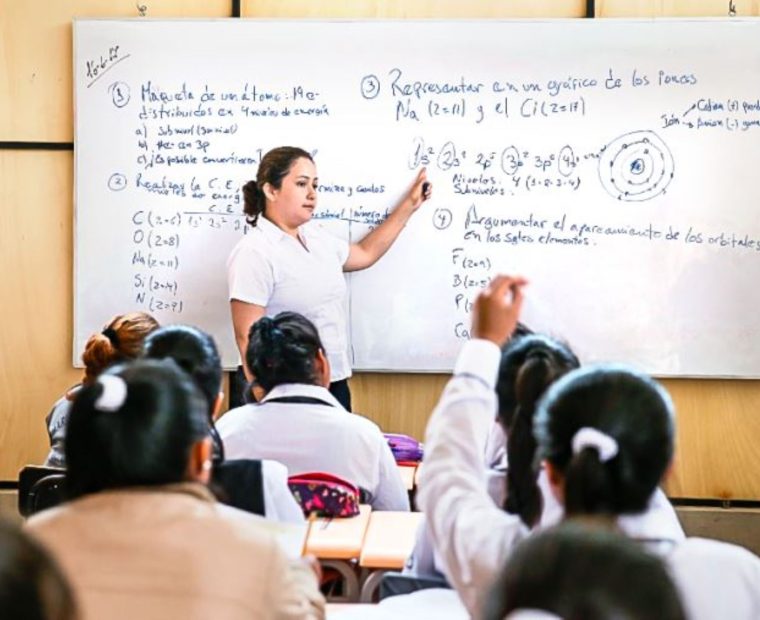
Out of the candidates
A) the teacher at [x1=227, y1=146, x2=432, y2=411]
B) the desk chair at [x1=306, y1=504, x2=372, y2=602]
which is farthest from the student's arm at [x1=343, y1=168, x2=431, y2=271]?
the desk chair at [x1=306, y1=504, x2=372, y2=602]

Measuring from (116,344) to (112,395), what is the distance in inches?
67.4

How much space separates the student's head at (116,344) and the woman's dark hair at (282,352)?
12.5 inches

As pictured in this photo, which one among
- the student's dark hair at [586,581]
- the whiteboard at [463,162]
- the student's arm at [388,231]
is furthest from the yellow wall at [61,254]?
the student's dark hair at [586,581]

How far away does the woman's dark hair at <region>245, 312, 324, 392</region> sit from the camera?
3.31m

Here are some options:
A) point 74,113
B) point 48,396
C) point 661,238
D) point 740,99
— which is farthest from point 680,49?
point 48,396

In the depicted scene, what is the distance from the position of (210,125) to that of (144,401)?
3308 millimetres

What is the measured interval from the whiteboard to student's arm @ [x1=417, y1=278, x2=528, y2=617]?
3.03 m

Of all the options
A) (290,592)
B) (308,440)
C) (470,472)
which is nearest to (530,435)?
(470,472)

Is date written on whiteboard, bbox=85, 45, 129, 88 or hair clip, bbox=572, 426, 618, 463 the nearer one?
hair clip, bbox=572, 426, 618, 463

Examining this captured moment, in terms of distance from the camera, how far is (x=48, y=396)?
201 inches

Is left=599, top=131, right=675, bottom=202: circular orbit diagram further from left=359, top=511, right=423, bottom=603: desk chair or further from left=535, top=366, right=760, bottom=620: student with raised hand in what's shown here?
left=535, top=366, right=760, bottom=620: student with raised hand

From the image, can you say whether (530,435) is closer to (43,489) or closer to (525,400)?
(525,400)

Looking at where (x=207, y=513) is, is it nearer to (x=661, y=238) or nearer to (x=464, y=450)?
(x=464, y=450)

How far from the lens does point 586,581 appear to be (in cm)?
92
